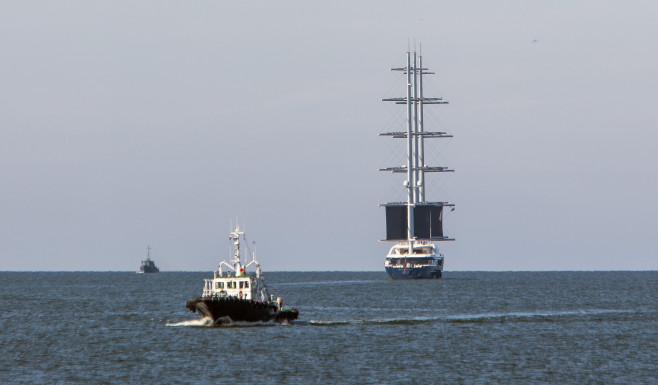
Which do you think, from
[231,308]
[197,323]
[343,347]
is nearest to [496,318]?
[197,323]

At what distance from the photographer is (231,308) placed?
79.6 m

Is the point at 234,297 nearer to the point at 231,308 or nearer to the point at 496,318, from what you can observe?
the point at 231,308

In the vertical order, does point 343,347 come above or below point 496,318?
below

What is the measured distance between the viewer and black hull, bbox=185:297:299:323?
7900 cm

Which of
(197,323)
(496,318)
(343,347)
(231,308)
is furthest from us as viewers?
(496,318)

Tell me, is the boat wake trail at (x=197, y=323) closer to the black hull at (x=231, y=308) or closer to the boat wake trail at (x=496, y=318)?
the black hull at (x=231, y=308)

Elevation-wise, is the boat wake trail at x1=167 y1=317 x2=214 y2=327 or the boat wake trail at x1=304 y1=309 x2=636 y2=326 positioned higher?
the boat wake trail at x1=304 y1=309 x2=636 y2=326

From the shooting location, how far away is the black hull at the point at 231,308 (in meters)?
79.0

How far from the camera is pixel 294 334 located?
78.0 meters

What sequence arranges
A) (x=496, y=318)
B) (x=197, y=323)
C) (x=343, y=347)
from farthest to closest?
(x=496, y=318) < (x=197, y=323) < (x=343, y=347)

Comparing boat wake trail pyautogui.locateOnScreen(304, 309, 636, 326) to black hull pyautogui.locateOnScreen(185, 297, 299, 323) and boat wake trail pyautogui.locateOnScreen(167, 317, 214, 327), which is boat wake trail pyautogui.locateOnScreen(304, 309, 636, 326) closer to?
black hull pyautogui.locateOnScreen(185, 297, 299, 323)

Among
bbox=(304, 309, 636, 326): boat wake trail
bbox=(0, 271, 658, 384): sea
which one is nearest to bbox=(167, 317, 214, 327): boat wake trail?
bbox=(0, 271, 658, 384): sea

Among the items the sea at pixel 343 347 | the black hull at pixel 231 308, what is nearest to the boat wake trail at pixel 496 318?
the sea at pixel 343 347

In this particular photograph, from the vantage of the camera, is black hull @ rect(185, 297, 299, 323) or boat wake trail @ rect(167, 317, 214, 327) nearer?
black hull @ rect(185, 297, 299, 323)
